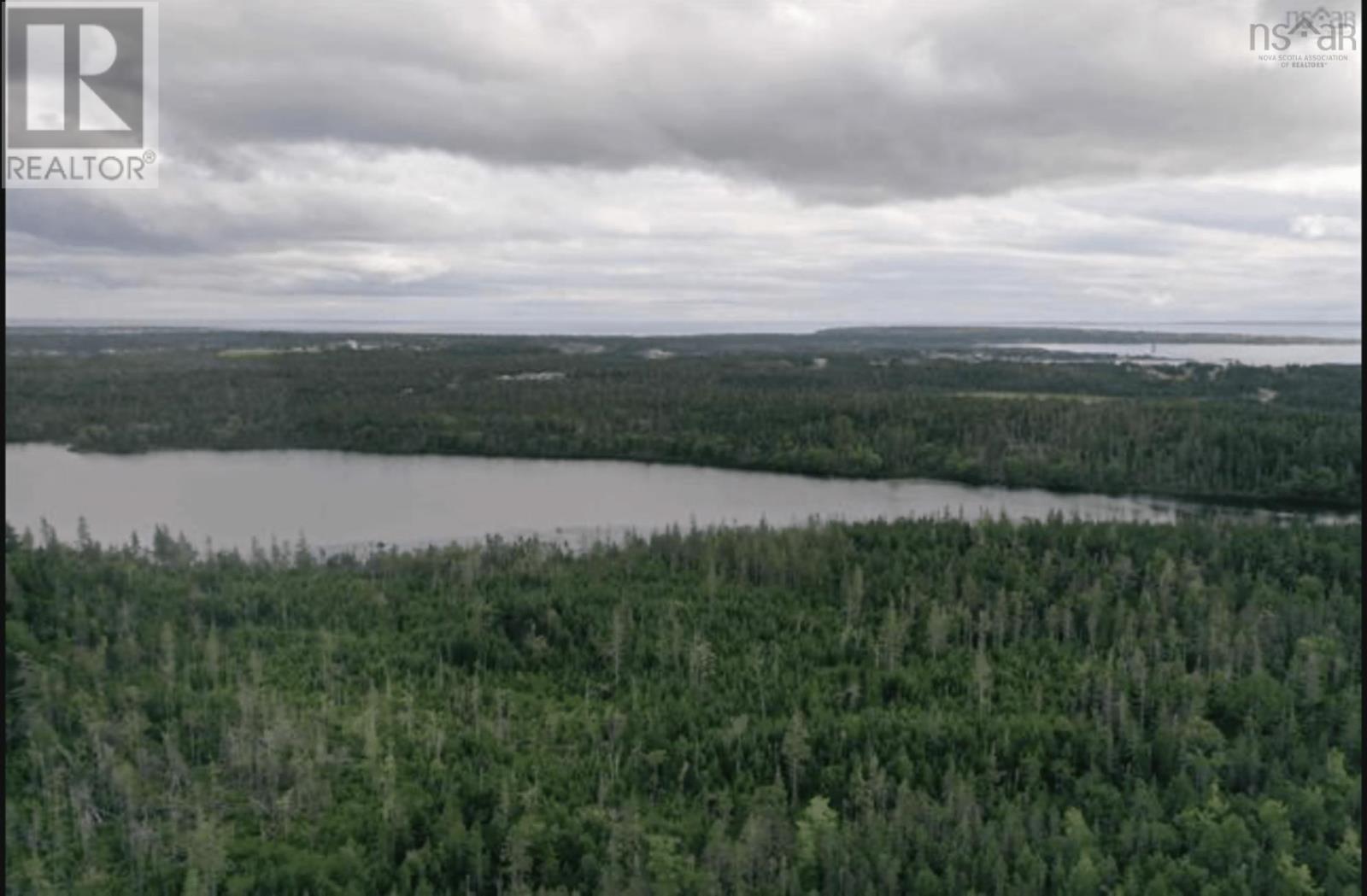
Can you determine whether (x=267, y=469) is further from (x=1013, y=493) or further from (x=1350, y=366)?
(x=1350, y=366)

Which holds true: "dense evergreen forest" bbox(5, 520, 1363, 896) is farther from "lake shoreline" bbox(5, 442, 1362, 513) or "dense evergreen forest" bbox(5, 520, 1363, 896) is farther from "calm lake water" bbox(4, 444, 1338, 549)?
"lake shoreline" bbox(5, 442, 1362, 513)

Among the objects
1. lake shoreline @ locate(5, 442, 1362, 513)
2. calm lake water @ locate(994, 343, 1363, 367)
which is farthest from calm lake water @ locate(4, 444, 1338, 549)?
calm lake water @ locate(994, 343, 1363, 367)

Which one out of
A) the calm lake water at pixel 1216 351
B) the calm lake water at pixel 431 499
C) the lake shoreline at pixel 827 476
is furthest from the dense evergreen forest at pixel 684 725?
the calm lake water at pixel 1216 351

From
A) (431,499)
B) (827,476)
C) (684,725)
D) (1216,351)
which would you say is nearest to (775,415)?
(827,476)

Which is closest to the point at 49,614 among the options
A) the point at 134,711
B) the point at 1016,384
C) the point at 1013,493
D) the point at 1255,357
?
the point at 134,711

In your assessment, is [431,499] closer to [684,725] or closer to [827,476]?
[827,476]
